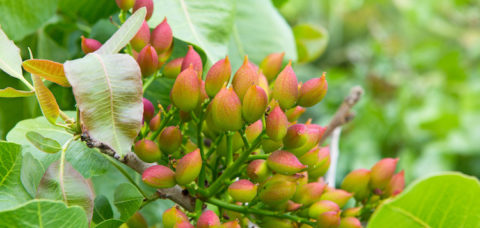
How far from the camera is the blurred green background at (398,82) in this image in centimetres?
60

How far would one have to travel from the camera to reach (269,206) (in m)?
0.40

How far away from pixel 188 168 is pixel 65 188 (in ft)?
0.29

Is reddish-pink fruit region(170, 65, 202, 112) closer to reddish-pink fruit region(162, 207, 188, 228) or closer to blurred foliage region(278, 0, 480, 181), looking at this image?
reddish-pink fruit region(162, 207, 188, 228)

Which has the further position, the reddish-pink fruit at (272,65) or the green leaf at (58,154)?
the reddish-pink fruit at (272,65)

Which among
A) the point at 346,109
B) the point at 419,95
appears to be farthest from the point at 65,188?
the point at 419,95

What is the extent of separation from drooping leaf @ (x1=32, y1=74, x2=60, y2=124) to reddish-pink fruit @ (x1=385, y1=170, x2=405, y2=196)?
12.0 inches

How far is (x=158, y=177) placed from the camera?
1.25 feet

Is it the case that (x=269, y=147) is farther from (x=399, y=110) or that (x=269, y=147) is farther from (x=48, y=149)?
(x=399, y=110)

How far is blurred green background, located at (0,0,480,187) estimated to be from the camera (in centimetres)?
60

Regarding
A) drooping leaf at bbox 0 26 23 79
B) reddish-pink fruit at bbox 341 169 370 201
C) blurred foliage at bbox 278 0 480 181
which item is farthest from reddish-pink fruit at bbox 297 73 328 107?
blurred foliage at bbox 278 0 480 181

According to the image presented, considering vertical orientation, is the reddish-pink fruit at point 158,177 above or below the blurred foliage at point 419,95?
above

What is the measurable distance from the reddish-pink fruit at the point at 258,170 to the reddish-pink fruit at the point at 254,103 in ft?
0.16

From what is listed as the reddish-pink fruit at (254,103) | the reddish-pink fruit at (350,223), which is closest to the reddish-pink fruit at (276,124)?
the reddish-pink fruit at (254,103)

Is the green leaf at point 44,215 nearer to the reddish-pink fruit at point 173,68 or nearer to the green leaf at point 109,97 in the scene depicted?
the green leaf at point 109,97
